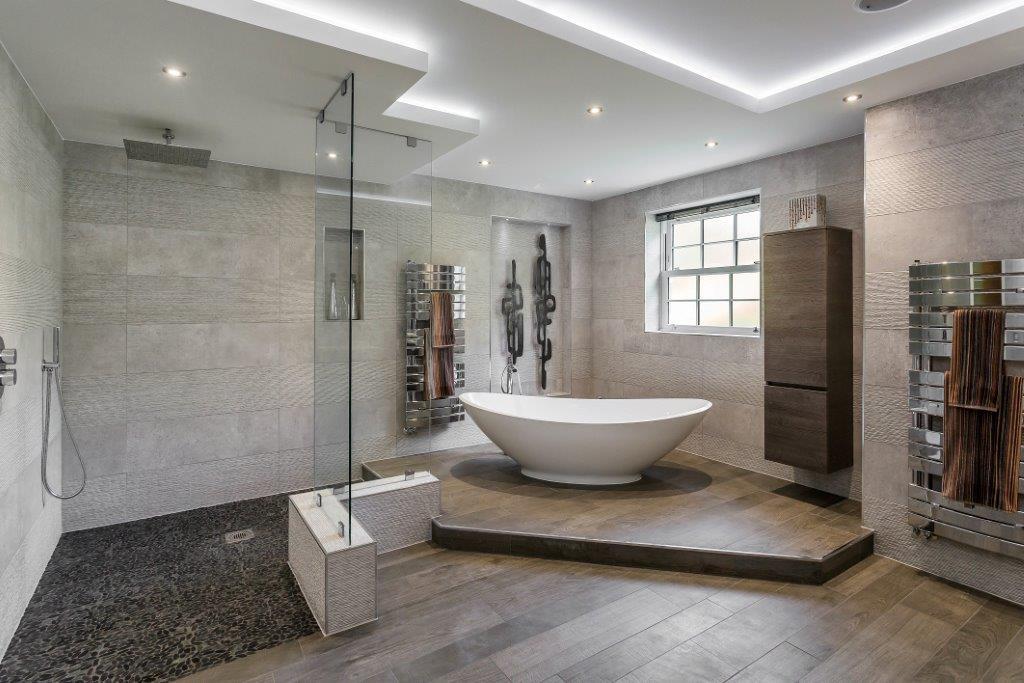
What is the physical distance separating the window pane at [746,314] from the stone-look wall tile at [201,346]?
3680 mm

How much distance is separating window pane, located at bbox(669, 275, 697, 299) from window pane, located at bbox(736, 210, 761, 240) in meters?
0.56

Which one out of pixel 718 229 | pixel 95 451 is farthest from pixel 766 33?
pixel 95 451

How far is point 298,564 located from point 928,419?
335 cm

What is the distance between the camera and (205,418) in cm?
399

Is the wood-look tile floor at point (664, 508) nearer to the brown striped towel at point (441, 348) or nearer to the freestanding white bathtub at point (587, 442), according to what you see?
the freestanding white bathtub at point (587, 442)

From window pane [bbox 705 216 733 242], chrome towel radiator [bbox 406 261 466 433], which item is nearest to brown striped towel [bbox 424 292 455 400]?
chrome towel radiator [bbox 406 261 466 433]

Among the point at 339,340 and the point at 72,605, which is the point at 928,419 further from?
the point at 72,605

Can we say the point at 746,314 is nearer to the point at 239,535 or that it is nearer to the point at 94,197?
the point at 239,535

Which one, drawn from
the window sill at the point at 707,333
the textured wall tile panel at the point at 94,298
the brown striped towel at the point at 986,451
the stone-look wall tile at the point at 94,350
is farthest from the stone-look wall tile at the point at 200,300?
the brown striped towel at the point at 986,451

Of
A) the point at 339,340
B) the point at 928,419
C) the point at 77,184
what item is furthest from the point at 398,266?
the point at 928,419

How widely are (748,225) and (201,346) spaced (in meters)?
4.30

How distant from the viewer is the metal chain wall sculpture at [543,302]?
5.52 meters

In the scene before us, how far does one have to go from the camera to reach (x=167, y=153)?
3.57 m

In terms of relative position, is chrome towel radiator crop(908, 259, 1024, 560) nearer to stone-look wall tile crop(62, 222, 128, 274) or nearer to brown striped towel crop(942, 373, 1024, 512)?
brown striped towel crop(942, 373, 1024, 512)
